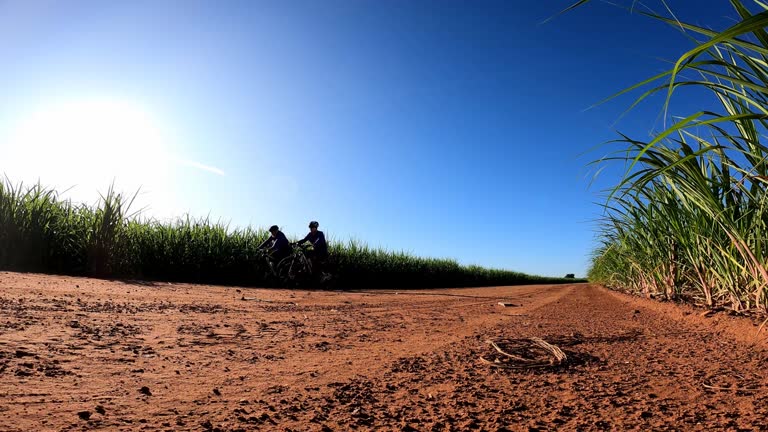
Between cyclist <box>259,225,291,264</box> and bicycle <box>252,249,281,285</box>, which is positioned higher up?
cyclist <box>259,225,291,264</box>

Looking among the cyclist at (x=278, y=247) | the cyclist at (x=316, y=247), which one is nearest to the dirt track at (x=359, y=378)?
the cyclist at (x=316, y=247)

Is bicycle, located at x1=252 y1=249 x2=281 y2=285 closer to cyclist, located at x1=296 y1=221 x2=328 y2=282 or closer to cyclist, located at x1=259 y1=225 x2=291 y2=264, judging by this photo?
cyclist, located at x1=259 y1=225 x2=291 y2=264

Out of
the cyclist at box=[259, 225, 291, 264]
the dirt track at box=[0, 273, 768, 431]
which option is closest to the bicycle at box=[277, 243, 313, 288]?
the cyclist at box=[259, 225, 291, 264]

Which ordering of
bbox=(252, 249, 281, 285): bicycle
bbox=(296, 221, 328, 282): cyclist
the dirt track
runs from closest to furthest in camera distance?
1. the dirt track
2. bbox=(296, 221, 328, 282): cyclist
3. bbox=(252, 249, 281, 285): bicycle

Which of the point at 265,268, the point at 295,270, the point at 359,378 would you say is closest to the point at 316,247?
the point at 295,270

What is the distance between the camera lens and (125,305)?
353cm

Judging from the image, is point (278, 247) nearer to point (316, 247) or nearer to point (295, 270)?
point (295, 270)

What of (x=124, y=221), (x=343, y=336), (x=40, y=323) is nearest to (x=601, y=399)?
(x=343, y=336)

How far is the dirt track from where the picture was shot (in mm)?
1124

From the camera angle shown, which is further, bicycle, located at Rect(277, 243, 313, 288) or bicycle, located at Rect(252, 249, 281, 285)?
bicycle, located at Rect(252, 249, 281, 285)

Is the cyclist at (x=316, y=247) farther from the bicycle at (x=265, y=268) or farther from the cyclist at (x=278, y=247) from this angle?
the bicycle at (x=265, y=268)

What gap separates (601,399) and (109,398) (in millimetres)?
1529

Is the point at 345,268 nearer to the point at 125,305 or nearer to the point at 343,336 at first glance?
the point at 125,305

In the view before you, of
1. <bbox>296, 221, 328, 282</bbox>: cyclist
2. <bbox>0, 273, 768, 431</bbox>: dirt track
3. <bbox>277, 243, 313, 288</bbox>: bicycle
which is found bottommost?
<bbox>0, 273, 768, 431</bbox>: dirt track
